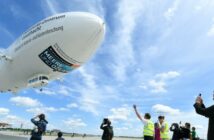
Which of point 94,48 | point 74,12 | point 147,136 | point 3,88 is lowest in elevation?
point 147,136

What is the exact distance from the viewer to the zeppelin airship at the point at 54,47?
2453 cm

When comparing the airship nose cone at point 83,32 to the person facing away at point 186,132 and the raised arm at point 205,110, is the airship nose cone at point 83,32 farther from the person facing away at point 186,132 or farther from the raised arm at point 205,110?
the raised arm at point 205,110

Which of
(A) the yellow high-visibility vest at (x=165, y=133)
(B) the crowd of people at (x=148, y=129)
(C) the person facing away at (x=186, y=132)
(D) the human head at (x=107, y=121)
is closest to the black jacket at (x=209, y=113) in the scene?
(B) the crowd of people at (x=148, y=129)

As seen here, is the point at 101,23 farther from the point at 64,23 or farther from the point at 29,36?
the point at 29,36

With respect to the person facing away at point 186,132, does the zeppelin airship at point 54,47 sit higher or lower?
higher

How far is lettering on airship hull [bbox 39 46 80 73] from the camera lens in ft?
85.5

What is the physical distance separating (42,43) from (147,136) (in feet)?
45.5

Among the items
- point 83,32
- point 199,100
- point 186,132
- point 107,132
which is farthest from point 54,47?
point 199,100

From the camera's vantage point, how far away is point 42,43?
26.1m

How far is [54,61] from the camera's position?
26844 mm

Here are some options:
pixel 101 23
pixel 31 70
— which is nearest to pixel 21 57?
pixel 31 70

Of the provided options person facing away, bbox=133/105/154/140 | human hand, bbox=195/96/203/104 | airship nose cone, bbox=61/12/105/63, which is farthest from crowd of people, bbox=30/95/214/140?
airship nose cone, bbox=61/12/105/63

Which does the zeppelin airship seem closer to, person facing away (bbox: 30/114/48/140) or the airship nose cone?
the airship nose cone

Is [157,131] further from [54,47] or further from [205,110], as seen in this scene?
[54,47]
